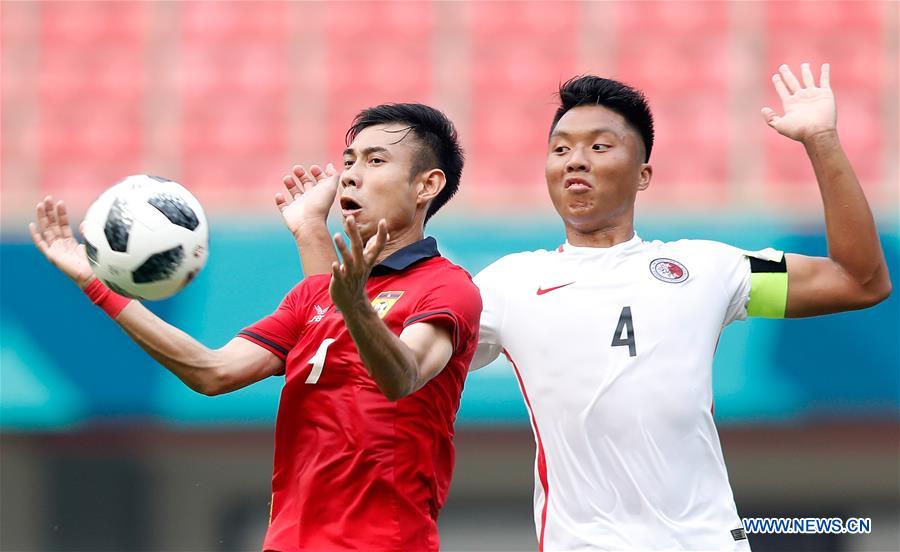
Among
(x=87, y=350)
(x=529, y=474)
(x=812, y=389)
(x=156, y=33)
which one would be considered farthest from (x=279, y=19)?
(x=812, y=389)

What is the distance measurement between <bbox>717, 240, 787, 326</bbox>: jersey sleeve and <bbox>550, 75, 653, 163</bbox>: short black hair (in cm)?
53

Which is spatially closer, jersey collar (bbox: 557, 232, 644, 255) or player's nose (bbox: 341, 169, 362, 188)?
player's nose (bbox: 341, 169, 362, 188)

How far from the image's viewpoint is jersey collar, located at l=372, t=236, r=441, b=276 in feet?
11.8

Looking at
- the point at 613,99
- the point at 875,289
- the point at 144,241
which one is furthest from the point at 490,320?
the point at 875,289

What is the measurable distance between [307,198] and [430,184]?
52 centimetres

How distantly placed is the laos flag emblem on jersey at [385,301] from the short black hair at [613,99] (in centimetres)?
95

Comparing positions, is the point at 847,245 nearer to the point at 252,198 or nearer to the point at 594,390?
the point at 594,390

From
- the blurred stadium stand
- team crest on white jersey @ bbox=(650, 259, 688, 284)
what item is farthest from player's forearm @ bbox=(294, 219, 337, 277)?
the blurred stadium stand

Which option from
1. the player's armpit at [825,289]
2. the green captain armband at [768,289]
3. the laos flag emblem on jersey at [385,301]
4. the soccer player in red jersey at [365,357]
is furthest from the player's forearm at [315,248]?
the player's armpit at [825,289]

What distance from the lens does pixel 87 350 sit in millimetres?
6625

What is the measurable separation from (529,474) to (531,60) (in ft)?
14.5

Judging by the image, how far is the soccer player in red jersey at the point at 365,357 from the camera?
3.17 m

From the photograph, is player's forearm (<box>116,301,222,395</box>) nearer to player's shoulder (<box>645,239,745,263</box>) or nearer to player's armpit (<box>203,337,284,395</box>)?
player's armpit (<box>203,337,284,395</box>)

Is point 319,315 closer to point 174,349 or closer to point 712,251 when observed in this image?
point 174,349
